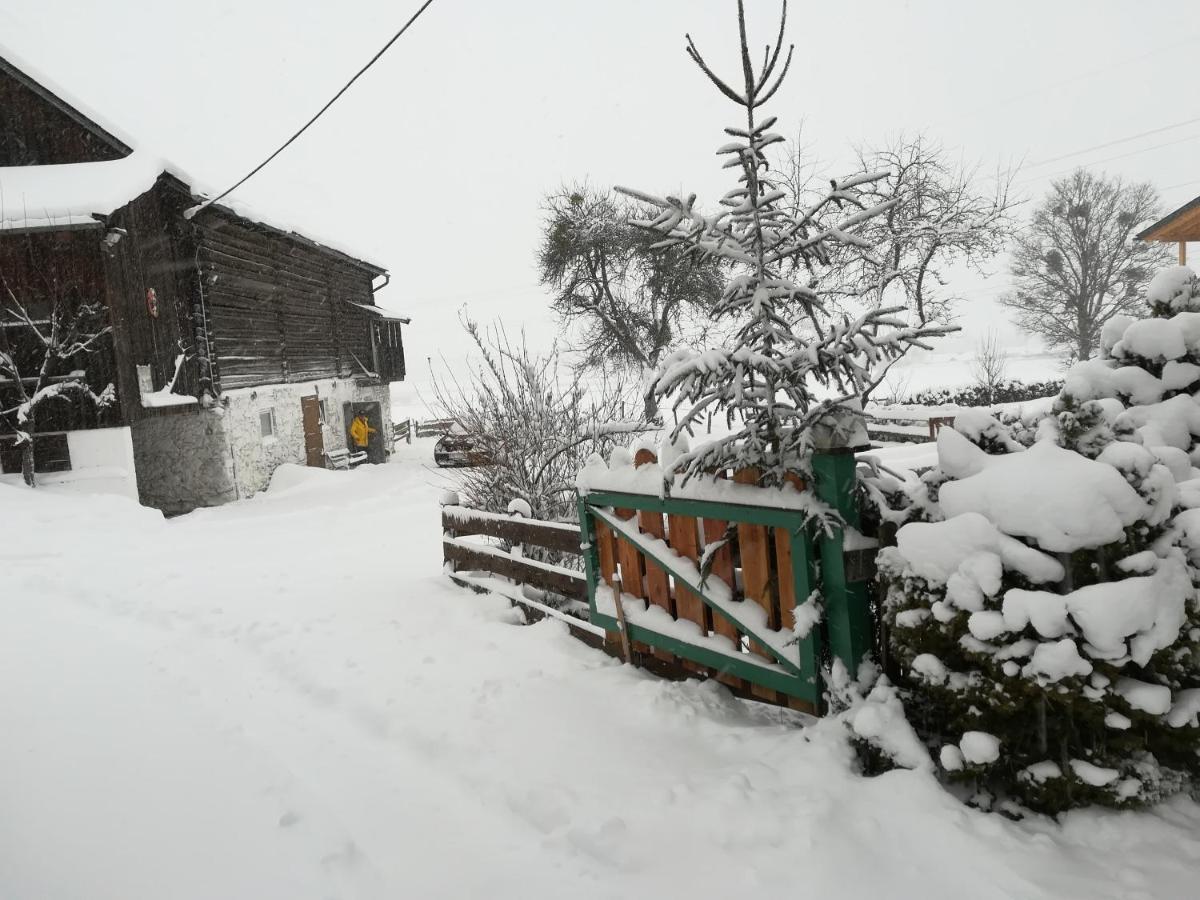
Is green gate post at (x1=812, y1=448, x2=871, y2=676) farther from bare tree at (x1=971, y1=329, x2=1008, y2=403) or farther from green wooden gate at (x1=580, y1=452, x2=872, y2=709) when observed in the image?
bare tree at (x1=971, y1=329, x2=1008, y2=403)

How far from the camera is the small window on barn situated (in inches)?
704

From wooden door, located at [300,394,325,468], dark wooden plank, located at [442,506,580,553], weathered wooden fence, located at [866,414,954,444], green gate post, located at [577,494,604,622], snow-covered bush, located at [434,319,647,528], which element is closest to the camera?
green gate post, located at [577,494,604,622]

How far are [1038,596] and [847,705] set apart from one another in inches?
38.8

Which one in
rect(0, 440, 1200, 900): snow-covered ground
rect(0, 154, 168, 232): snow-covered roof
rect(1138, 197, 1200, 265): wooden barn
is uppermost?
rect(0, 154, 168, 232): snow-covered roof

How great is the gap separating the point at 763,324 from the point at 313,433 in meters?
19.7

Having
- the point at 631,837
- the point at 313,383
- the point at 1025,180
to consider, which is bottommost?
the point at 631,837

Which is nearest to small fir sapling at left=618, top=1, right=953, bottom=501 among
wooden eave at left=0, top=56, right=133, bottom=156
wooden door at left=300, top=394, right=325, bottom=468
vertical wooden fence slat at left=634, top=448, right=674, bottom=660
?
vertical wooden fence slat at left=634, top=448, right=674, bottom=660

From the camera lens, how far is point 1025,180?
2147cm

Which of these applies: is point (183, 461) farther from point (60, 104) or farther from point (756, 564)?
point (756, 564)

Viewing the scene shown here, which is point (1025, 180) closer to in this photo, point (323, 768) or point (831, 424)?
point (831, 424)

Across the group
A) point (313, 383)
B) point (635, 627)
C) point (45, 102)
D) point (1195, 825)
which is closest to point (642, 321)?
point (313, 383)

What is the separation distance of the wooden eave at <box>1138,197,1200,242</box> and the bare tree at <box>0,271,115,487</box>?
20.6 metres

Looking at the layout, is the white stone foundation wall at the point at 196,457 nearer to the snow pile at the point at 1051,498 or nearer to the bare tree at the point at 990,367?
the snow pile at the point at 1051,498

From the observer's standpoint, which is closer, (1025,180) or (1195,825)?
(1195,825)
